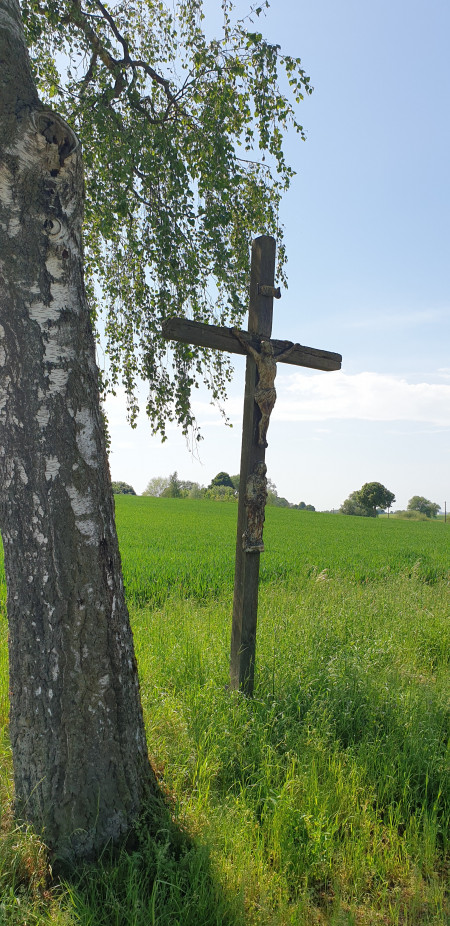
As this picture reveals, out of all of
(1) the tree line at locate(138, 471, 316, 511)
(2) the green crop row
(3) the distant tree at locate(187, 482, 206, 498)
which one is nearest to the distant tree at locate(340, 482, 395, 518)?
(1) the tree line at locate(138, 471, 316, 511)

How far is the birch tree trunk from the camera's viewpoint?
8.06ft

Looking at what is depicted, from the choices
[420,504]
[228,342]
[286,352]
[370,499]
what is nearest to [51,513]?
[228,342]

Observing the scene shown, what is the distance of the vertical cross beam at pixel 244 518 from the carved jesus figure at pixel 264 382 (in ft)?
0.13

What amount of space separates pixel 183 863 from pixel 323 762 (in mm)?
1129

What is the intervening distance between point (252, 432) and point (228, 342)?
670 mm

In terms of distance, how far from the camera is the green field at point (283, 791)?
230 cm

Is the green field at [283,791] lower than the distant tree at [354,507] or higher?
lower

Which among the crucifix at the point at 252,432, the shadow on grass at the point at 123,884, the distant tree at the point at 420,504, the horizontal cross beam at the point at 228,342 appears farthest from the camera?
the distant tree at the point at 420,504

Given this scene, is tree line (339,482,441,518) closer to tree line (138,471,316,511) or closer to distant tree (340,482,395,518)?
distant tree (340,482,395,518)

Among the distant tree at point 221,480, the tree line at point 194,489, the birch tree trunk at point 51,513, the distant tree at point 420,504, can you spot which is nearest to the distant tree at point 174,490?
the tree line at point 194,489

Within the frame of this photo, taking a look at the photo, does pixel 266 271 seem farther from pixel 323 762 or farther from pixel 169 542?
pixel 169 542

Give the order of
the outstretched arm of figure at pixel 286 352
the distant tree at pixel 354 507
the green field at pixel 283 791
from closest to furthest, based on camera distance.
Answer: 1. the green field at pixel 283 791
2. the outstretched arm of figure at pixel 286 352
3. the distant tree at pixel 354 507

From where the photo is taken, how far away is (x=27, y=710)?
252 cm

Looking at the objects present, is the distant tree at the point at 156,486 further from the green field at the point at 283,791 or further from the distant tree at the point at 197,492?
the green field at the point at 283,791
